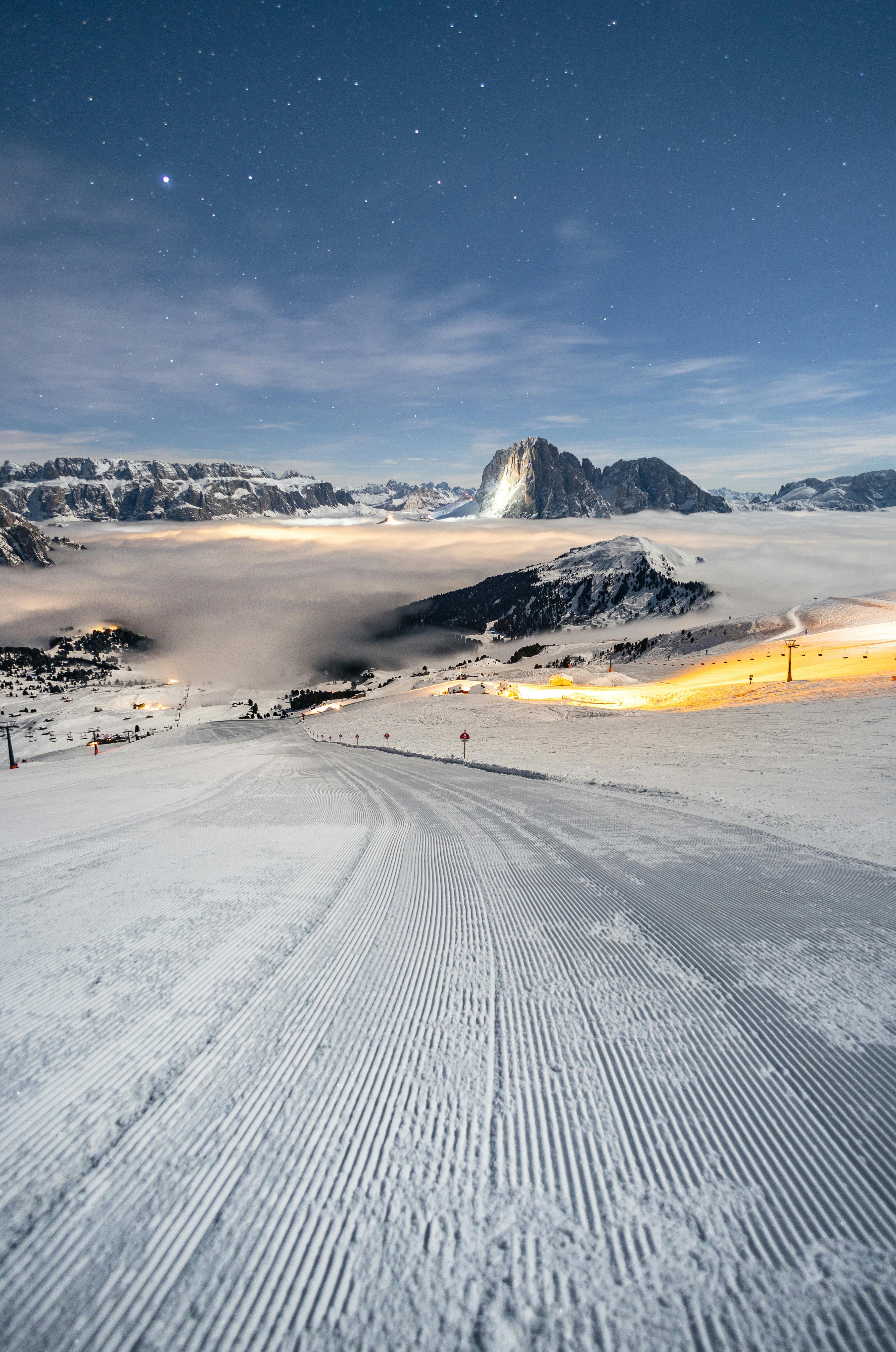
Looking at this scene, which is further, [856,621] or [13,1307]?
[856,621]

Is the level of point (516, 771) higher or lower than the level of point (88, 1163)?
lower

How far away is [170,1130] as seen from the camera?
285 centimetres

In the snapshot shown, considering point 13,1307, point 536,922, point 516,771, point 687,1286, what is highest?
point 13,1307

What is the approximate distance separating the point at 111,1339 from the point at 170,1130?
36.2 inches

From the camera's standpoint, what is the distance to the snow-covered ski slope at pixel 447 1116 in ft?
6.82

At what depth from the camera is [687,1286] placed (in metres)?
2.13

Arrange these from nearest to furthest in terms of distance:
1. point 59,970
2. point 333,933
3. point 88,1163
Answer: point 88,1163
point 59,970
point 333,933

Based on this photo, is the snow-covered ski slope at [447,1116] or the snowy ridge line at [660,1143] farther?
the snowy ridge line at [660,1143]

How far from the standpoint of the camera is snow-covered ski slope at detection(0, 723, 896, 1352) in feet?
6.82

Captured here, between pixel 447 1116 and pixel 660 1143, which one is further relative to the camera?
pixel 447 1116

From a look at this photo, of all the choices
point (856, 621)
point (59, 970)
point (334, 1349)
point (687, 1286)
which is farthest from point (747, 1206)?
point (856, 621)

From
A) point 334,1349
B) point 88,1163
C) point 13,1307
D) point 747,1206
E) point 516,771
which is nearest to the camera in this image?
point 334,1349

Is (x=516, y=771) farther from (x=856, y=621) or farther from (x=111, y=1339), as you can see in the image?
(x=856, y=621)

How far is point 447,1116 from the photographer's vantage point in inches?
117
